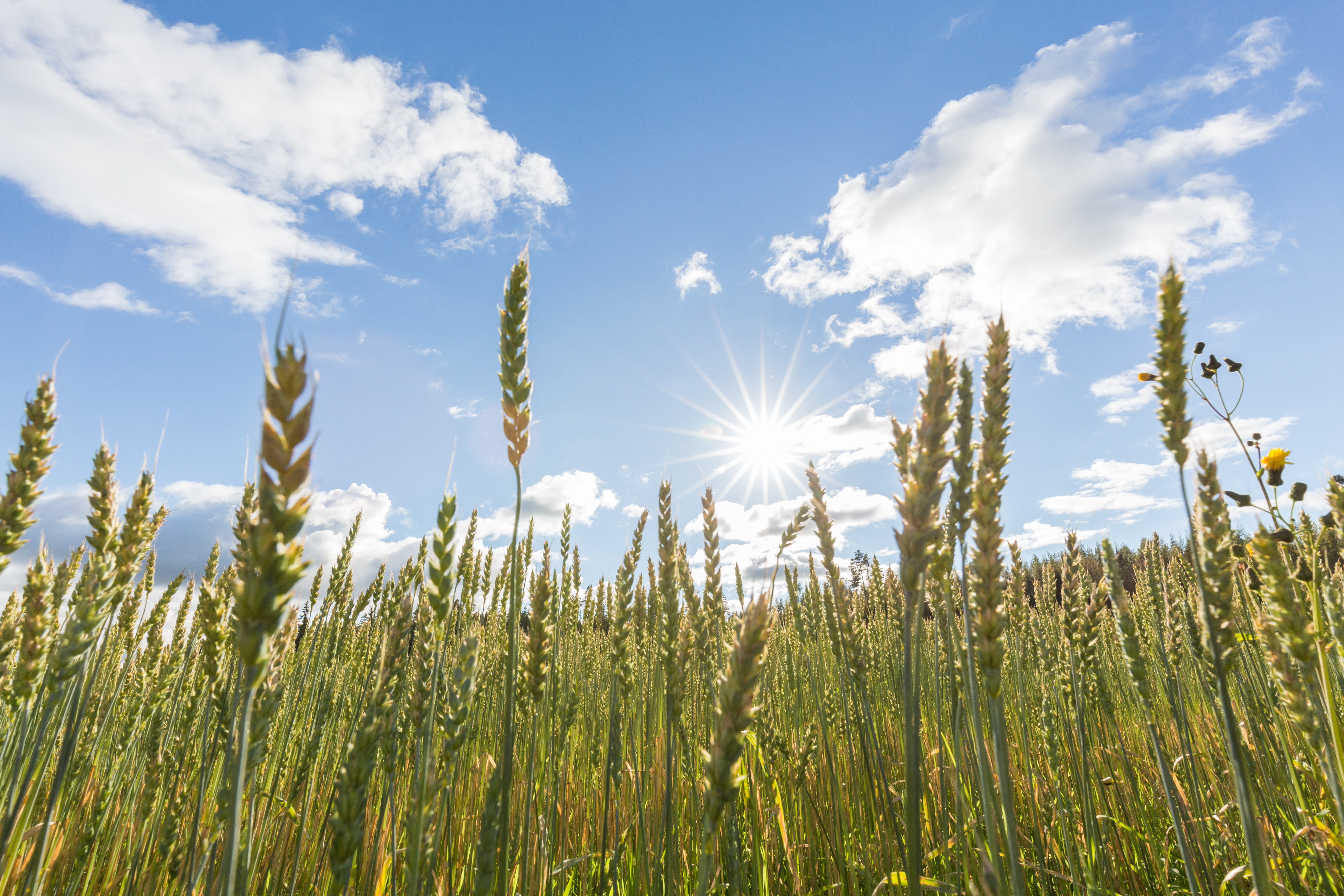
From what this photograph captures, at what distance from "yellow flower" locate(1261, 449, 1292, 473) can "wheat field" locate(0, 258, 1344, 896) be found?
0.05ft

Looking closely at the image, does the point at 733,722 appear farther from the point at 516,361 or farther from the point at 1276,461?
the point at 1276,461

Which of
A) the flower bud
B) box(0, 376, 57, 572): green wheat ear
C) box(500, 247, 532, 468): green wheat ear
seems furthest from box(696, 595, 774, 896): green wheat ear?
the flower bud

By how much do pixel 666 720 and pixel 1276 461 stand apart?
4.13 m

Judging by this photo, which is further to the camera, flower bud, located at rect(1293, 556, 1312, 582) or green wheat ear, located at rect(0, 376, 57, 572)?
flower bud, located at rect(1293, 556, 1312, 582)

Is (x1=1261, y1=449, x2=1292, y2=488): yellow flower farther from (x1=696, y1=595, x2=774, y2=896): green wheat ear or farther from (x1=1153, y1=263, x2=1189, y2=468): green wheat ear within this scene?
(x1=696, y1=595, x2=774, y2=896): green wheat ear

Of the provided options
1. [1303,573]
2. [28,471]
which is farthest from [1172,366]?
[28,471]

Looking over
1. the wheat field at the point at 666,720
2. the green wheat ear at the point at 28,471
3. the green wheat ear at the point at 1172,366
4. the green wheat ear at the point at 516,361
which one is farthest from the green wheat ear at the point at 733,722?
the green wheat ear at the point at 28,471

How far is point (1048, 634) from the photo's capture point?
4.52 metres

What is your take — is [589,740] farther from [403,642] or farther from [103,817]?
[403,642]

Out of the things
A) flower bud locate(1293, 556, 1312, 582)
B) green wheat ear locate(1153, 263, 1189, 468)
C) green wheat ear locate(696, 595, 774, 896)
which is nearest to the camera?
green wheat ear locate(696, 595, 774, 896)

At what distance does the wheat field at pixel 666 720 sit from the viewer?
1.41 metres

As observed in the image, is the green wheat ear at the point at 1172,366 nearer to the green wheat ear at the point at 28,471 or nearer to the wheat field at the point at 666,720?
the wheat field at the point at 666,720

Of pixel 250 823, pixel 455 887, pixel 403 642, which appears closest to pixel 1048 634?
pixel 455 887

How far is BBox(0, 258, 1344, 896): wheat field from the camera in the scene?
4.63 ft
